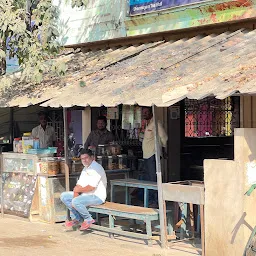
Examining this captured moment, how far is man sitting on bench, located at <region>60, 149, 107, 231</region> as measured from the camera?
31.4ft

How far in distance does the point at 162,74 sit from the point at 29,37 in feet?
10.4

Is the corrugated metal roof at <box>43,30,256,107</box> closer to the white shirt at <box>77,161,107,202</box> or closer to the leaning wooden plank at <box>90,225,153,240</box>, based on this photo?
the white shirt at <box>77,161,107,202</box>

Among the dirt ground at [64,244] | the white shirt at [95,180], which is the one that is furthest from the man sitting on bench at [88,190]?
the dirt ground at [64,244]

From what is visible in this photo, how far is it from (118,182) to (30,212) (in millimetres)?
1838

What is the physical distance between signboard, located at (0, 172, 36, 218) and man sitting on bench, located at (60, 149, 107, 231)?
1390 millimetres

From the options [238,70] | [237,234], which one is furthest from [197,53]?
[237,234]

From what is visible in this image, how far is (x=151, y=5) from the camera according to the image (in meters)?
11.2

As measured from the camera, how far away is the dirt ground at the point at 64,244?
28.1 ft

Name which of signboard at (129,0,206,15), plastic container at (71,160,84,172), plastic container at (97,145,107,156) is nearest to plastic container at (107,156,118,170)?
plastic container at (97,145,107,156)

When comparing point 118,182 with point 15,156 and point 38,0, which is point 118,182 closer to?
point 15,156

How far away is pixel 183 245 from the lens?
344 inches

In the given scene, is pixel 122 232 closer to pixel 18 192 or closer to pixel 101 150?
pixel 101 150

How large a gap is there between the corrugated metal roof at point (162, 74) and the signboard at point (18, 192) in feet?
4.59

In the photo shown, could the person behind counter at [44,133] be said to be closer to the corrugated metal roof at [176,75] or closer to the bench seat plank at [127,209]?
the corrugated metal roof at [176,75]
